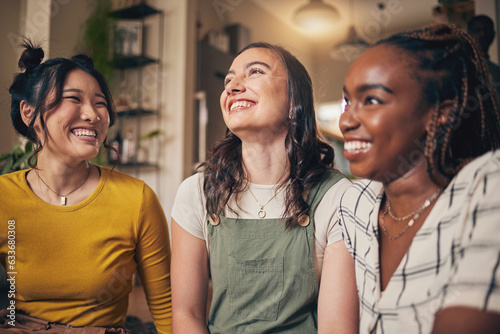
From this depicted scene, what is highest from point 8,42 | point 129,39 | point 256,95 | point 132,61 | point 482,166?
point 129,39

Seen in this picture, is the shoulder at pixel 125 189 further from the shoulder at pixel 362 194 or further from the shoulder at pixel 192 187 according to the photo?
the shoulder at pixel 362 194

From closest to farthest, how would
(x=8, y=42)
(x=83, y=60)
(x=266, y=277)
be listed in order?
1. (x=266, y=277)
2. (x=83, y=60)
3. (x=8, y=42)

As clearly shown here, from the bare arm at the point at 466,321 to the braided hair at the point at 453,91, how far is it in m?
0.24

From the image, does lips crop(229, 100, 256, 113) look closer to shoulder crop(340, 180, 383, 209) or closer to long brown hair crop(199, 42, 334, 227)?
long brown hair crop(199, 42, 334, 227)

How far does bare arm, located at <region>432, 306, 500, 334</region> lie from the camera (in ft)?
1.83

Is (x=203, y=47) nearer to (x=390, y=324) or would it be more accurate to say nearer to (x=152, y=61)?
(x=152, y=61)

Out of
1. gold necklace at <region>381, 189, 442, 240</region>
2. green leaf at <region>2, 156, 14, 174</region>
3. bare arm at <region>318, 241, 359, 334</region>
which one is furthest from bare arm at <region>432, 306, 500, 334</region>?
green leaf at <region>2, 156, 14, 174</region>

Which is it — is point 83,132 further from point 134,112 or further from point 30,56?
point 134,112

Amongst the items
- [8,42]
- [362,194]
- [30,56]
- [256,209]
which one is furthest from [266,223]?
[8,42]

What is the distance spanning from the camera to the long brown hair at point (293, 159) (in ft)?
3.88

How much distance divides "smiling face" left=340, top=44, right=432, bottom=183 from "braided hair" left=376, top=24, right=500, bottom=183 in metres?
0.02

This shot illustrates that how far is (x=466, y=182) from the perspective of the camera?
0.66 meters

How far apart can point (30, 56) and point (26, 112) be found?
0.60 feet

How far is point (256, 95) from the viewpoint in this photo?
1.17 metres
